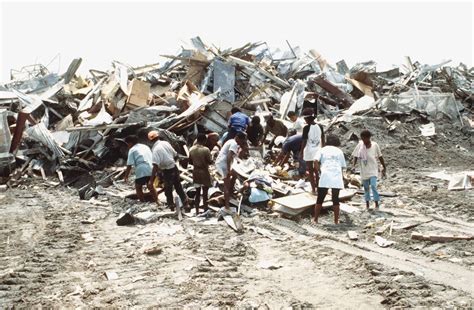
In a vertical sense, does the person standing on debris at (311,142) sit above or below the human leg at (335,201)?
above

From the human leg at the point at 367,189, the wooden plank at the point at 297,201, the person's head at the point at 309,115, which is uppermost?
the person's head at the point at 309,115

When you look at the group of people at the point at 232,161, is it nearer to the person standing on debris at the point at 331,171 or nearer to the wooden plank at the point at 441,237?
the person standing on debris at the point at 331,171

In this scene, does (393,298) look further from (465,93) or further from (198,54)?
(465,93)

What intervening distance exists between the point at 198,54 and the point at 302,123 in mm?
5893

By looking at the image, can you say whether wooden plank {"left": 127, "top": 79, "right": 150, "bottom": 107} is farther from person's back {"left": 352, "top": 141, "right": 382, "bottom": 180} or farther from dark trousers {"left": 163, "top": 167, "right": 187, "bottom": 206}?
person's back {"left": 352, "top": 141, "right": 382, "bottom": 180}

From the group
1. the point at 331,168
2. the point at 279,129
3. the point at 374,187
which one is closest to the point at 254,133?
the point at 279,129

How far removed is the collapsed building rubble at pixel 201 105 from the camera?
35.6 feet

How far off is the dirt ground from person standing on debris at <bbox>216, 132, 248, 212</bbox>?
62cm

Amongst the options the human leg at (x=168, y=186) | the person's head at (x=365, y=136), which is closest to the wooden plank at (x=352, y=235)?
the person's head at (x=365, y=136)

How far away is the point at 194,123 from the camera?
12.4 meters

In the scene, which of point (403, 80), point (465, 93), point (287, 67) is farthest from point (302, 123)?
point (465, 93)

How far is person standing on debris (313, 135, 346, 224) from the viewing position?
23.5 feet

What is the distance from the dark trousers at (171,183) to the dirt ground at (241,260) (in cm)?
38

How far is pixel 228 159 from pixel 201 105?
496cm
